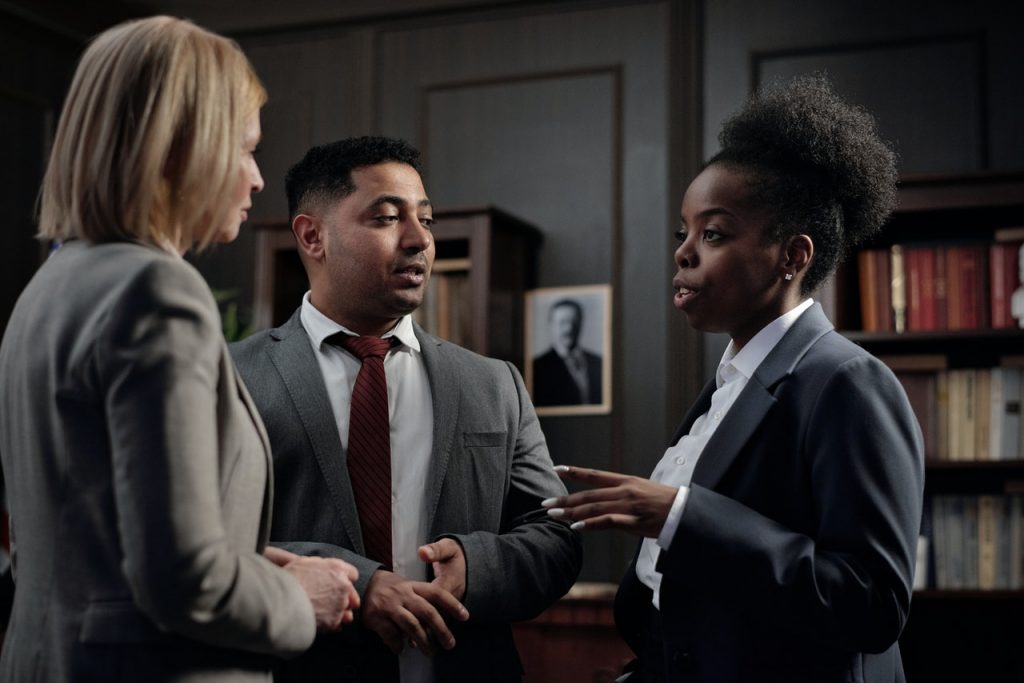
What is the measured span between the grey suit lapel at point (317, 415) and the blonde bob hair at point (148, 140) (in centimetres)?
75

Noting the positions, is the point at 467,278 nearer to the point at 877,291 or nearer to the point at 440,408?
the point at 877,291

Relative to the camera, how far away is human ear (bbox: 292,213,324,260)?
8.00 ft

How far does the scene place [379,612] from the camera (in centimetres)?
189

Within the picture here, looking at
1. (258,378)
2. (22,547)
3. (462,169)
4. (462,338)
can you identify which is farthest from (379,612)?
(462,169)

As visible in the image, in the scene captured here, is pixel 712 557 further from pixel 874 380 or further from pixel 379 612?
pixel 379 612

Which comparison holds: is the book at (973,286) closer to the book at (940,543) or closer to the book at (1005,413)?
the book at (1005,413)

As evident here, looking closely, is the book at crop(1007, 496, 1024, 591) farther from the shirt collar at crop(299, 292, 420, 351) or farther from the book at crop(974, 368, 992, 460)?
the shirt collar at crop(299, 292, 420, 351)

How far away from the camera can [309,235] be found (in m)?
2.47

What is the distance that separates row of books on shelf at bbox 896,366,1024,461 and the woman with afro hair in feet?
6.17

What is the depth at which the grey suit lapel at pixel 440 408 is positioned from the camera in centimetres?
214

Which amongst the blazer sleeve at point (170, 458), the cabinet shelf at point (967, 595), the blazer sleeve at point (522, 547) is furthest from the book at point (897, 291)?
the blazer sleeve at point (170, 458)

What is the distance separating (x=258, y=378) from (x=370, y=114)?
278 cm

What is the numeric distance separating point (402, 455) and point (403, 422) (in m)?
0.07

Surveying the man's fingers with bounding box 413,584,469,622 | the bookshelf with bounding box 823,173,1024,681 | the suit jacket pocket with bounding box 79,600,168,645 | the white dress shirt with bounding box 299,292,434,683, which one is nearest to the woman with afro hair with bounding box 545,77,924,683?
the man's fingers with bounding box 413,584,469,622
